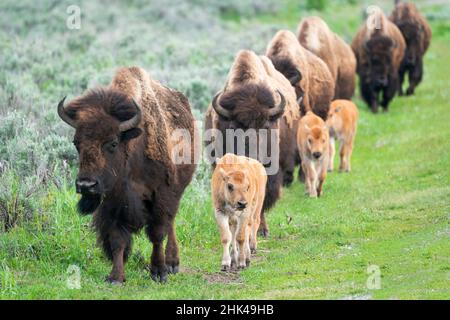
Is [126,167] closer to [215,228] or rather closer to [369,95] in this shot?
[215,228]

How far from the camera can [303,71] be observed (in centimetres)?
1659

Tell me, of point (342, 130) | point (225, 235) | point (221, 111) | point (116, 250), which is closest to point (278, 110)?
point (221, 111)

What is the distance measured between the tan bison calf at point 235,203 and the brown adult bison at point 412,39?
52.6 feet

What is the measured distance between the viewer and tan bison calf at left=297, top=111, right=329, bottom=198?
1542 cm

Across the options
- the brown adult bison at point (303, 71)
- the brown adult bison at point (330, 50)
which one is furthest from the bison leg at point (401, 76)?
the brown adult bison at point (303, 71)

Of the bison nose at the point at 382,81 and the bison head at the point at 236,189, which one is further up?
the bison head at the point at 236,189

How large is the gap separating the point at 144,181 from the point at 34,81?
10.4 m

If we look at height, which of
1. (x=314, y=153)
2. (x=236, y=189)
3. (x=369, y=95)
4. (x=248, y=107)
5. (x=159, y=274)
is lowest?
(x=369, y=95)

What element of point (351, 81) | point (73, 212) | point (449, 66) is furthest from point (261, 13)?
point (73, 212)

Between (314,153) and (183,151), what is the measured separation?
14.4 feet

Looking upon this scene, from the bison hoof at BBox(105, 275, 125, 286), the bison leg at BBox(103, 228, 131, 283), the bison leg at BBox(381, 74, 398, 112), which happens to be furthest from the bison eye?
the bison leg at BBox(381, 74, 398, 112)

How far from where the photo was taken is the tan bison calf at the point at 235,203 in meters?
10.5

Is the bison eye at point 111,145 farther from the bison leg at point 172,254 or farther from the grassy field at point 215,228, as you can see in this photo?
the bison leg at point 172,254

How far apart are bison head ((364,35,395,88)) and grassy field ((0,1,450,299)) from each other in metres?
1.47
